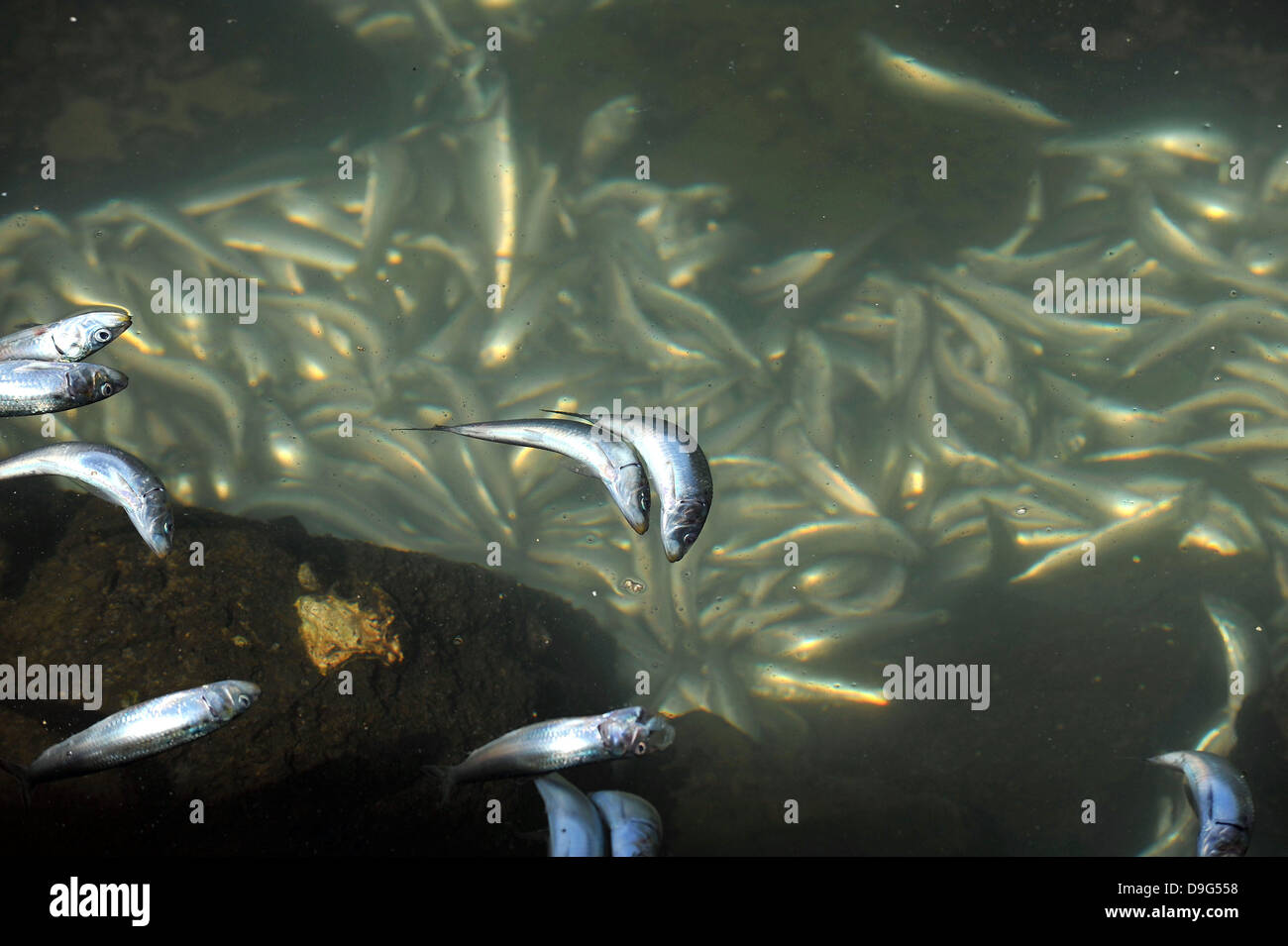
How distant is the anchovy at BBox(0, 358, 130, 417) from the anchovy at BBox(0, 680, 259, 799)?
891mm

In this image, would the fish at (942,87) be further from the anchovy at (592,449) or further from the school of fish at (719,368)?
the anchovy at (592,449)

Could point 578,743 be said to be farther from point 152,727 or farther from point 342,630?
point 342,630

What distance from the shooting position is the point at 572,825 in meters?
1.90


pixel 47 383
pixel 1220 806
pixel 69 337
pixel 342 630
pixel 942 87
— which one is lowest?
pixel 1220 806

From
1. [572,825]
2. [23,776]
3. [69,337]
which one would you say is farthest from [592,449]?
[23,776]

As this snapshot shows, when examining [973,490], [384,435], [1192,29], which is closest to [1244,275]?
[1192,29]

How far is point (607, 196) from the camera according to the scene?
14.3 feet

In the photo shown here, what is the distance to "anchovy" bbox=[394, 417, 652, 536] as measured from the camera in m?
1.70

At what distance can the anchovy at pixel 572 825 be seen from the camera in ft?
6.18

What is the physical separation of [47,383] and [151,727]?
102 cm

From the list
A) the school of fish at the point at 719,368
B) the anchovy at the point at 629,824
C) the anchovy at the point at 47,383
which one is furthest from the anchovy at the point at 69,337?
the school of fish at the point at 719,368

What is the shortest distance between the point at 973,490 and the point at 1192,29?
303 cm

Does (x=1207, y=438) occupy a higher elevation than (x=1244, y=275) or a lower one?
lower

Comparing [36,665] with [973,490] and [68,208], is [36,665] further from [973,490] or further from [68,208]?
[973,490]
